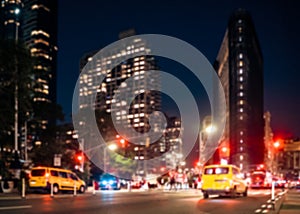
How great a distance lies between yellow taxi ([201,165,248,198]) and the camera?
27.3 metres

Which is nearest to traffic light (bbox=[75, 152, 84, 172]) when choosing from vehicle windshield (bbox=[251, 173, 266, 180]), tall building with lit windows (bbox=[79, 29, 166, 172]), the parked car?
the parked car

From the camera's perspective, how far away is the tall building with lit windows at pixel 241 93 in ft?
491

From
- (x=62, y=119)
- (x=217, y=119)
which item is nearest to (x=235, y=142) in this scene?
(x=217, y=119)

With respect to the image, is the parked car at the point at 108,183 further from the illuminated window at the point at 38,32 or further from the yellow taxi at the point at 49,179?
the illuminated window at the point at 38,32

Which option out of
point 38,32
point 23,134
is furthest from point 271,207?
point 38,32

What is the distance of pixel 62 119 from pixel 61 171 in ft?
79.1

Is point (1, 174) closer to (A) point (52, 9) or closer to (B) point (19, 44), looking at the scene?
(B) point (19, 44)

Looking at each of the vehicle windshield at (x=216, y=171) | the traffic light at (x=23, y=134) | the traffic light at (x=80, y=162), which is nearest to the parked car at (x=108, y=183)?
the traffic light at (x=80, y=162)

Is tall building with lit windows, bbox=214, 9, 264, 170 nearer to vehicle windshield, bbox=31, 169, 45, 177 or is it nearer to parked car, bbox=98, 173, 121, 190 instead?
parked car, bbox=98, 173, 121, 190

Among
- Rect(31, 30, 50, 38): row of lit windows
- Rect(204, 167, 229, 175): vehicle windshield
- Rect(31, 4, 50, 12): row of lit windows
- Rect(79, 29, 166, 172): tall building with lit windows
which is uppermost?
Rect(31, 4, 50, 12): row of lit windows

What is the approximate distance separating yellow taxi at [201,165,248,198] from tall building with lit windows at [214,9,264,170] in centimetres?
11840

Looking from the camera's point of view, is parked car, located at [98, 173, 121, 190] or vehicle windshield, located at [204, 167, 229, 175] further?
parked car, located at [98, 173, 121, 190]

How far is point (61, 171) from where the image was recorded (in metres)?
35.5

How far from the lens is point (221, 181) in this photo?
27.5 metres
